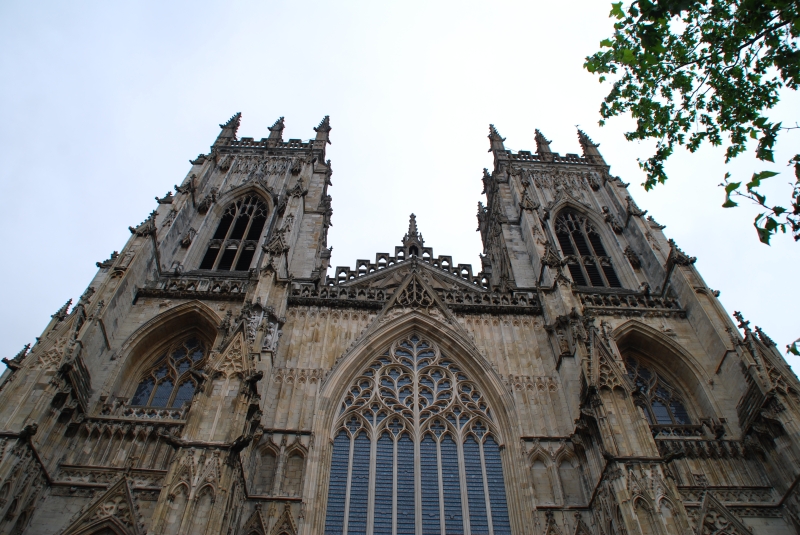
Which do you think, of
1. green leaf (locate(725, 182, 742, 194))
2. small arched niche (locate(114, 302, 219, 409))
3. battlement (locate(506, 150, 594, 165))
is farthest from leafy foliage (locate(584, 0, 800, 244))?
battlement (locate(506, 150, 594, 165))

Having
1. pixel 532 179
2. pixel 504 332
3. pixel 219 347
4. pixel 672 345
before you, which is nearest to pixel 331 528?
pixel 219 347

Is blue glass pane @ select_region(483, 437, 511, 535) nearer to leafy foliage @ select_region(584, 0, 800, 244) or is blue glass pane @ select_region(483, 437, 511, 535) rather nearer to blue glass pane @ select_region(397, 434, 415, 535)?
blue glass pane @ select_region(397, 434, 415, 535)

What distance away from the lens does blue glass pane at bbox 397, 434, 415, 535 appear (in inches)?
489

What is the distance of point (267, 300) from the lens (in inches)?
623

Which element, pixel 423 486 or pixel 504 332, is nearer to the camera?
pixel 423 486

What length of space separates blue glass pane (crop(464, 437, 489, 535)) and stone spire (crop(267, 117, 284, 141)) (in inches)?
803

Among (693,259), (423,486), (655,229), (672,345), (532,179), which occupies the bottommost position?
(423,486)

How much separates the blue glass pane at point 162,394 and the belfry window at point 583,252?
43.7 feet

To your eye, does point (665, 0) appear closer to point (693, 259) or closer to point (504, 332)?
point (504, 332)

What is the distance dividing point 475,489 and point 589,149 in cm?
2161

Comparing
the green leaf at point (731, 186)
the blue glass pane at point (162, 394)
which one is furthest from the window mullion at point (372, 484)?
the green leaf at point (731, 186)

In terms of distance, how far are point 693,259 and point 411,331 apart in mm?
9457

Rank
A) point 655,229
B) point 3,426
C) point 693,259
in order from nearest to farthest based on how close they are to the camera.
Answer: point 3,426, point 693,259, point 655,229

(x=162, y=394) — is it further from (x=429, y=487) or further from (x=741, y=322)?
(x=741, y=322)
